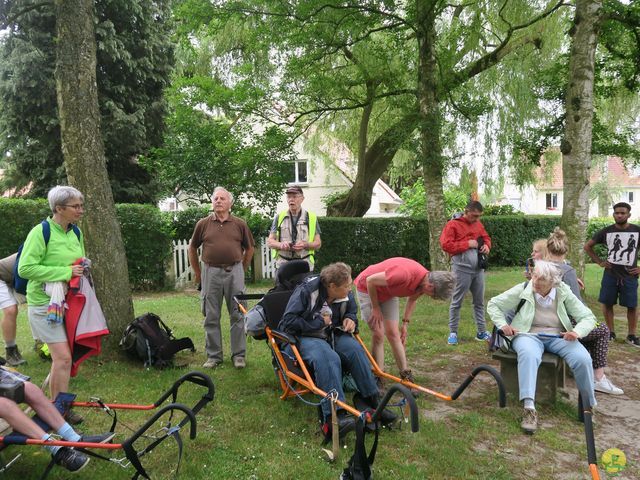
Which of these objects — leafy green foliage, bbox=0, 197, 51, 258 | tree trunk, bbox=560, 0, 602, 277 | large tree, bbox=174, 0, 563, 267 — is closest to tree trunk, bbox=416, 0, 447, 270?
Answer: large tree, bbox=174, 0, 563, 267

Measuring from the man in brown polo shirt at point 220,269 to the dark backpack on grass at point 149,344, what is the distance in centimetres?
37

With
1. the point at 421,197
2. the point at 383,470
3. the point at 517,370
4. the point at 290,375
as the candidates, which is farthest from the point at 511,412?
the point at 421,197

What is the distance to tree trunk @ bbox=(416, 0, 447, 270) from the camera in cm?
908

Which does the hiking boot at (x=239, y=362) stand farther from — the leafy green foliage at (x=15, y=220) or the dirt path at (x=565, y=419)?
the leafy green foliage at (x=15, y=220)

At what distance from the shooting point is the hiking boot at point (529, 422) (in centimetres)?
383

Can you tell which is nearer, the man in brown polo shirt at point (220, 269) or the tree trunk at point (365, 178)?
the man in brown polo shirt at point (220, 269)

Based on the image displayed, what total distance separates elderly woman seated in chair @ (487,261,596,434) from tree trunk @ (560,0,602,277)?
4513 mm

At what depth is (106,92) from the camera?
1653 centimetres

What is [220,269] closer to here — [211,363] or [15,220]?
[211,363]

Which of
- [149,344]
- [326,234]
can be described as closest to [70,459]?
[149,344]

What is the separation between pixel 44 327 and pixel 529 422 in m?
3.75

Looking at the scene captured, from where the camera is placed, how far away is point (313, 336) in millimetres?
4027

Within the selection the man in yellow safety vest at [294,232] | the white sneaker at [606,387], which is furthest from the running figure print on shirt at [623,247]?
the man in yellow safety vest at [294,232]

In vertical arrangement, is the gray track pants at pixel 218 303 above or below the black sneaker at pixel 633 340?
above
